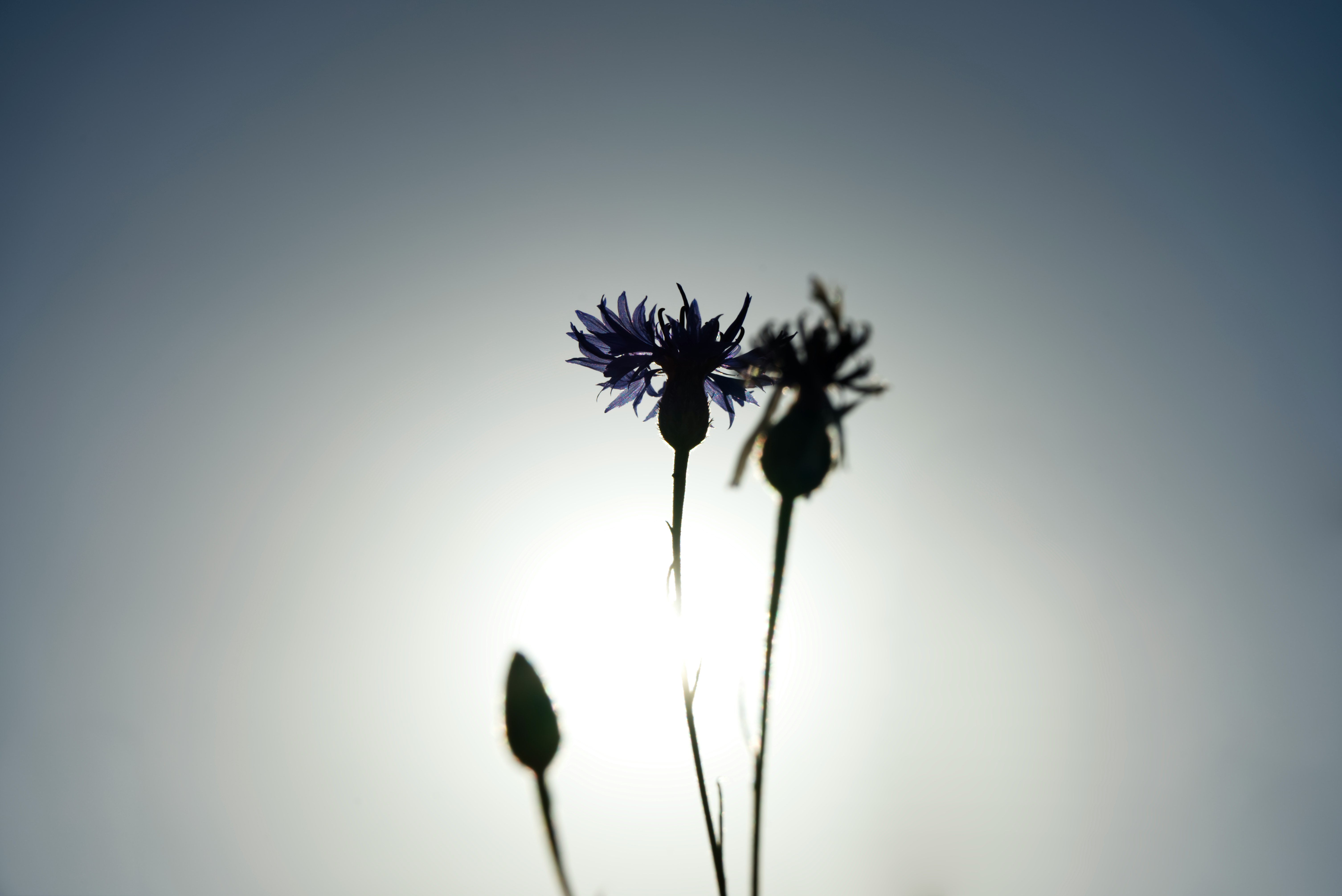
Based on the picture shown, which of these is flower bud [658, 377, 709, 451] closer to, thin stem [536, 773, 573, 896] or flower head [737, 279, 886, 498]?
flower head [737, 279, 886, 498]

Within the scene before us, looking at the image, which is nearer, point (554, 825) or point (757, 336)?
point (554, 825)

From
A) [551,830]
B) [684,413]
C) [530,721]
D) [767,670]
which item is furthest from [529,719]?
[684,413]

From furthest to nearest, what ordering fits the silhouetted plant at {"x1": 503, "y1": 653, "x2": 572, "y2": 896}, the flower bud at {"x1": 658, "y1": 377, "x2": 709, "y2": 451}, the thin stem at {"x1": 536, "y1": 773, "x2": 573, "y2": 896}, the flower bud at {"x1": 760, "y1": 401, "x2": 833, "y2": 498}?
1. the flower bud at {"x1": 658, "y1": 377, "x2": 709, "y2": 451}
2. the flower bud at {"x1": 760, "y1": 401, "x2": 833, "y2": 498}
3. the silhouetted plant at {"x1": 503, "y1": 653, "x2": 572, "y2": 896}
4. the thin stem at {"x1": 536, "y1": 773, "x2": 573, "y2": 896}

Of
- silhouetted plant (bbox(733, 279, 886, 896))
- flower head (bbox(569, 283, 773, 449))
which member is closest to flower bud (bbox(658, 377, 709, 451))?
flower head (bbox(569, 283, 773, 449))

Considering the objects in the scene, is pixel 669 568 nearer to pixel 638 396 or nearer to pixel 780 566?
pixel 780 566

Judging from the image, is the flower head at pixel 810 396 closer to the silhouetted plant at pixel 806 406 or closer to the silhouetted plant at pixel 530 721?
the silhouetted plant at pixel 806 406

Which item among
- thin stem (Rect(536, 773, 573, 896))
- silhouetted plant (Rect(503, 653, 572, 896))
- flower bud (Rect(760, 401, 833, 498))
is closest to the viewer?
thin stem (Rect(536, 773, 573, 896))

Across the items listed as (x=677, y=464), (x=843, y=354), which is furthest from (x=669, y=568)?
(x=843, y=354)
